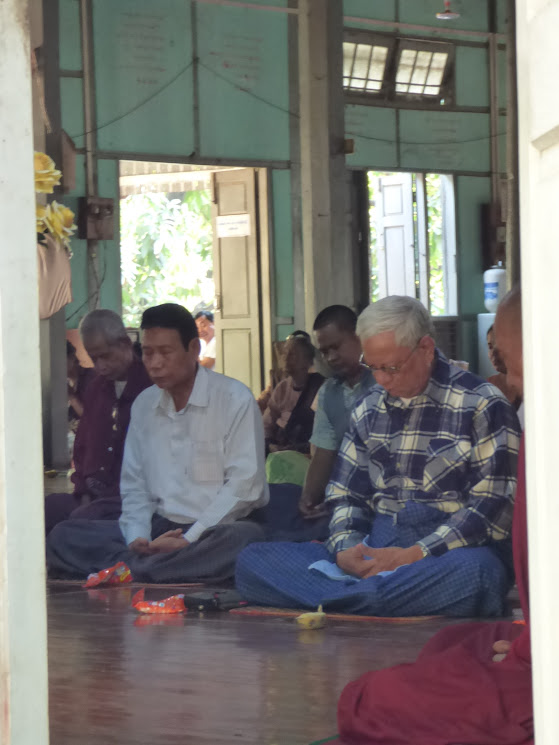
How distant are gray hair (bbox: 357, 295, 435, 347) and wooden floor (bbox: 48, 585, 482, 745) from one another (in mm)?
930

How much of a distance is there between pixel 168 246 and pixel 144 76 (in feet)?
27.6

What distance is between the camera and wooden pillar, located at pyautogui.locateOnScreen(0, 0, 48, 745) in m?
1.61

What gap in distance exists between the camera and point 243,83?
35.2 ft

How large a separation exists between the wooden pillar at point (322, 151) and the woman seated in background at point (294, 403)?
1.17m

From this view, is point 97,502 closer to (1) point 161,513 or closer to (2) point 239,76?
(1) point 161,513

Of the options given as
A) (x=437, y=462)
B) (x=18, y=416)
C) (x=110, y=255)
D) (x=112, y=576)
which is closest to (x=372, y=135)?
(x=110, y=255)

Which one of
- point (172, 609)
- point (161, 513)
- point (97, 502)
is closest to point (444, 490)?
point (172, 609)

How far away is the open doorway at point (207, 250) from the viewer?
1087 cm

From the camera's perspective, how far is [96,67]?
995 centimetres

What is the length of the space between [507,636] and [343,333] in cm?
281

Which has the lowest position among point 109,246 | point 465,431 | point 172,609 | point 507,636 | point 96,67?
point 172,609

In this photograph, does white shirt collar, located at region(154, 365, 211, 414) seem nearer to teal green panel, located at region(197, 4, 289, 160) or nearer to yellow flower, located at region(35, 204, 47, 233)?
yellow flower, located at region(35, 204, 47, 233)

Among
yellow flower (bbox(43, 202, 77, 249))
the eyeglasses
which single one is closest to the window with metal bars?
the eyeglasses

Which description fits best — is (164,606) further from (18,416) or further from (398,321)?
(18,416)
